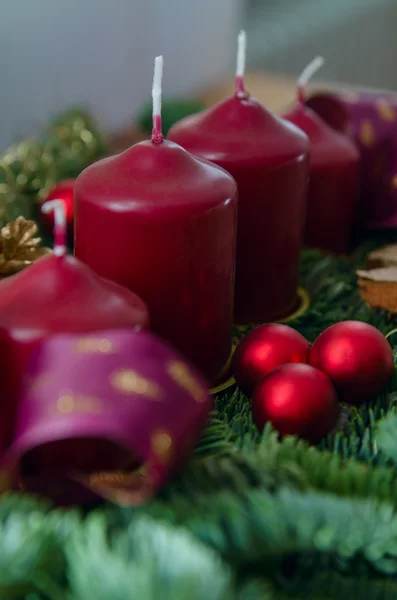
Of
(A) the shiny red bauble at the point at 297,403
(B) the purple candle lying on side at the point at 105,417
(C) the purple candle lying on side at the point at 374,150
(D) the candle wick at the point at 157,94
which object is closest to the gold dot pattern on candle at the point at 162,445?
(B) the purple candle lying on side at the point at 105,417

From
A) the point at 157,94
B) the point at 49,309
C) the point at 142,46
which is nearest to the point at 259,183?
the point at 157,94

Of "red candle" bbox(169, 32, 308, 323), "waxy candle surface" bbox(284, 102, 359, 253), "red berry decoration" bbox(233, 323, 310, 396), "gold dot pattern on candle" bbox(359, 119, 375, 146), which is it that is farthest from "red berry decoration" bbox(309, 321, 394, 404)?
"gold dot pattern on candle" bbox(359, 119, 375, 146)

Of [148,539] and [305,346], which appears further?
[305,346]

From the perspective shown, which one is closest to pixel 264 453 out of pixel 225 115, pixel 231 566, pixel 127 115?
pixel 231 566

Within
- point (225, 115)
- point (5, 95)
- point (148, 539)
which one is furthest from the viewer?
point (5, 95)

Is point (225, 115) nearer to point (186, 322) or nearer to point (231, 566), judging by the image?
point (186, 322)

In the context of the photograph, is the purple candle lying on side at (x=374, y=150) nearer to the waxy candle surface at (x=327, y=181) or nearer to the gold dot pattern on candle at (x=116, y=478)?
the waxy candle surface at (x=327, y=181)

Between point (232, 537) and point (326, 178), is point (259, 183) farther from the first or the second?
point (232, 537)
